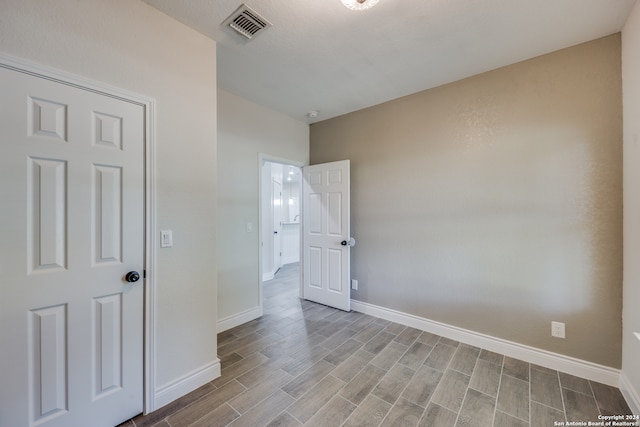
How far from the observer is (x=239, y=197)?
Result: 2.98 metres

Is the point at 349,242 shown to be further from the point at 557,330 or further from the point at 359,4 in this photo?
the point at 359,4

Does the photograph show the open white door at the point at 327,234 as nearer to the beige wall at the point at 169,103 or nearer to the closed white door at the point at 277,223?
the beige wall at the point at 169,103

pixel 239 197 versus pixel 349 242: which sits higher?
pixel 239 197

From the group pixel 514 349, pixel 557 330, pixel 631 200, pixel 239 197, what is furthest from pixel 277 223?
pixel 631 200

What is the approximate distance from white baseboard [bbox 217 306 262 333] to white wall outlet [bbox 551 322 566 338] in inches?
116

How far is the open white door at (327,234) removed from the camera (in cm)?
331

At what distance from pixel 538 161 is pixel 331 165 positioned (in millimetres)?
2178

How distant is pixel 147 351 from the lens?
1628 millimetres

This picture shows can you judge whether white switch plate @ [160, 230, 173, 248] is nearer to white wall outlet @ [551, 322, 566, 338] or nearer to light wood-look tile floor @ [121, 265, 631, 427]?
light wood-look tile floor @ [121, 265, 631, 427]

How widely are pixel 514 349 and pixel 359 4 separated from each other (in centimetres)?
306

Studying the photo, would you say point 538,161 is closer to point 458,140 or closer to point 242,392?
point 458,140

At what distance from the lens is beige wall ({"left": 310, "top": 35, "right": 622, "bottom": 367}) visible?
1941mm

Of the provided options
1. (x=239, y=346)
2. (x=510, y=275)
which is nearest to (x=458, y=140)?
(x=510, y=275)

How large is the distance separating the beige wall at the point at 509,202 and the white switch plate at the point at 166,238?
2267 millimetres
